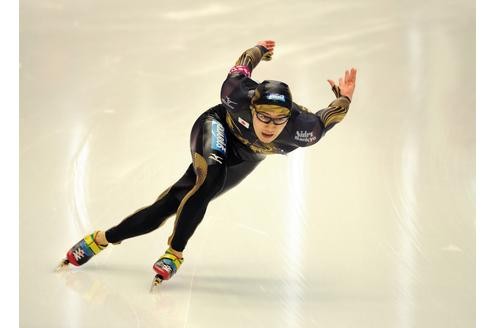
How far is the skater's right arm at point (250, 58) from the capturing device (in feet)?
15.2

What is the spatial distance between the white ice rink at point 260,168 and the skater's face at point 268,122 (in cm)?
100

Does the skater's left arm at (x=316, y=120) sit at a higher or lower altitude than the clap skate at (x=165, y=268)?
higher

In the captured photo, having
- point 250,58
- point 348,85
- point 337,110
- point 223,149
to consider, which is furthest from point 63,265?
point 348,85

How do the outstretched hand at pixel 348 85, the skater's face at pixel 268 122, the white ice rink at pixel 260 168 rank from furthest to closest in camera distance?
the outstretched hand at pixel 348 85, the white ice rink at pixel 260 168, the skater's face at pixel 268 122

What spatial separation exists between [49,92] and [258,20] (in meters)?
2.01

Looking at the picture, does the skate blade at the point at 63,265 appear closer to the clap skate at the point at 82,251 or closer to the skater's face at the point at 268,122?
the clap skate at the point at 82,251

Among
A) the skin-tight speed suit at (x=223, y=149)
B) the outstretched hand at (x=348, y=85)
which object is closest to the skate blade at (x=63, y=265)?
the skin-tight speed suit at (x=223, y=149)

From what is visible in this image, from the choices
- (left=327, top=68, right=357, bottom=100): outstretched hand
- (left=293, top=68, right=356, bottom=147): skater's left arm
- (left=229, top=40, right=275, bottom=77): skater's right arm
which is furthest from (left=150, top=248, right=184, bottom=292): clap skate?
(left=327, top=68, right=357, bottom=100): outstretched hand

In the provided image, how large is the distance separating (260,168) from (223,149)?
4.91 feet

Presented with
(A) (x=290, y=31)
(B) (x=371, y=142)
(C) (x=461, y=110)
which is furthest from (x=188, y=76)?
(C) (x=461, y=110)

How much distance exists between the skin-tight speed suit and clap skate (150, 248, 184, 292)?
3.1 inches

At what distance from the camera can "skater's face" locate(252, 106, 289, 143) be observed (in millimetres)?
4289

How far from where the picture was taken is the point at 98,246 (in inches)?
184

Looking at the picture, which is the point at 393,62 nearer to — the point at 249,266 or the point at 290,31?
the point at 290,31
